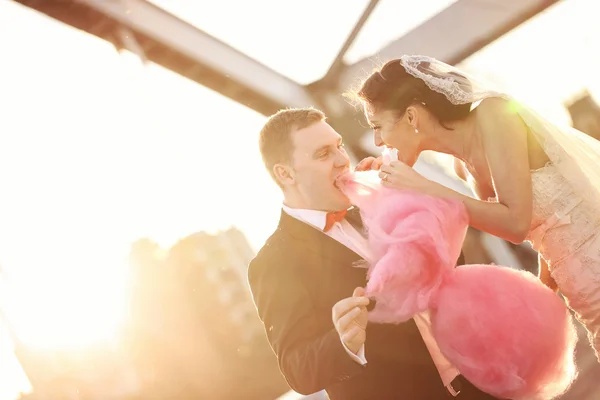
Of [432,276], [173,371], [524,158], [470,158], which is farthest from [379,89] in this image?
[173,371]

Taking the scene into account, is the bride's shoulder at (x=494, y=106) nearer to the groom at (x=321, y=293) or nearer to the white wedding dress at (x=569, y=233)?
the white wedding dress at (x=569, y=233)

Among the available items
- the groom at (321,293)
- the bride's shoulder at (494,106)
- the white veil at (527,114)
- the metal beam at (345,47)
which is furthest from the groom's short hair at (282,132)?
the metal beam at (345,47)

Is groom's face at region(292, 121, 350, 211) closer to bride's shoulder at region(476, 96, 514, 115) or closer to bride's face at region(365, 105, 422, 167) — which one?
bride's face at region(365, 105, 422, 167)

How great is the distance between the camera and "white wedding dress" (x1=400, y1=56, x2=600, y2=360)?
1.64m

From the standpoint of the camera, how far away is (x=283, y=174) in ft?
5.96

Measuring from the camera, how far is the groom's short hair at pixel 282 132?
1.79 metres

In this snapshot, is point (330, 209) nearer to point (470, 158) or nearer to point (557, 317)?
point (470, 158)

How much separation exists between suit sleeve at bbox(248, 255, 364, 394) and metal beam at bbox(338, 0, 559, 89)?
1.82 meters

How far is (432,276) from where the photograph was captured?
128cm

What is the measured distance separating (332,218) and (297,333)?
40 cm

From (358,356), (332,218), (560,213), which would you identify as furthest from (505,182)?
(358,356)

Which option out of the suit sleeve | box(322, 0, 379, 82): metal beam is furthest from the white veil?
box(322, 0, 379, 82): metal beam

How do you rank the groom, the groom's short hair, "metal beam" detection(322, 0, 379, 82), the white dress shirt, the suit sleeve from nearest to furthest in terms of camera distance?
the suit sleeve
the groom
the white dress shirt
the groom's short hair
"metal beam" detection(322, 0, 379, 82)

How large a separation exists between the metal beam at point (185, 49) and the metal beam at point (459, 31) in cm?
48
